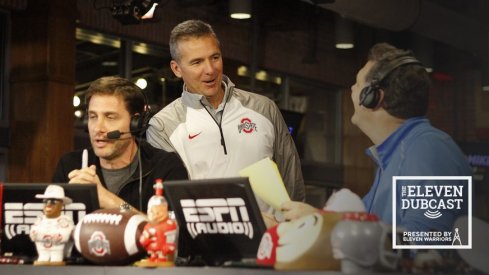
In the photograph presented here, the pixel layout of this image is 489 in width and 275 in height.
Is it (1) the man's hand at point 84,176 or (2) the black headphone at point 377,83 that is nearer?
(2) the black headphone at point 377,83

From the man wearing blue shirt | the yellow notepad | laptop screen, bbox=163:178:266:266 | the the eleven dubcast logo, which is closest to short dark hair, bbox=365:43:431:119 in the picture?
the man wearing blue shirt

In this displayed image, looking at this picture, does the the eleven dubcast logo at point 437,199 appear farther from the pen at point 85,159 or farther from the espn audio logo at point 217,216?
the pen at point 85,159

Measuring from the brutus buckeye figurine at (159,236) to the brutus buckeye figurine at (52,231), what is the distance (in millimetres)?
244

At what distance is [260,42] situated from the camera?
369cm

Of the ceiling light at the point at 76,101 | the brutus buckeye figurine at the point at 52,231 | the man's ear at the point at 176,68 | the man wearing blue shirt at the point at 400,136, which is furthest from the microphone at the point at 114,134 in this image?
the ceiling light at the point at 76,101

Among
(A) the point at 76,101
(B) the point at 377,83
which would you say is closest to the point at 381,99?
(B) the point at 377,83

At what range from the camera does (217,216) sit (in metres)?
2.22

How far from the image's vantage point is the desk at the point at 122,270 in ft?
6.57

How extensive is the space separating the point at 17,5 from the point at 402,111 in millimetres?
4481

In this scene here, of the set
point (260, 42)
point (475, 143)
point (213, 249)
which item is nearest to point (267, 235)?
point (213, 249)

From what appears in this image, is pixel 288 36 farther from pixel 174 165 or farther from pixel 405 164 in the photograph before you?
pixel 405 164

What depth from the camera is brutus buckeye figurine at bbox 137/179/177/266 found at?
2145 mm

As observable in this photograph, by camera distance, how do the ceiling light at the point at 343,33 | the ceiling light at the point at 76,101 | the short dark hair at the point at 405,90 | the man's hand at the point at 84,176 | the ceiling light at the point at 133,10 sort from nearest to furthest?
the short dark hair at the point at 405,90
the man's hand at the point at 84,176
the ceiling light at the point at 343,33
the ceiling light at the point at 133,10
the ceiling light at the point at 76,101

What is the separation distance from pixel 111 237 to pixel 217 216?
248 mm
